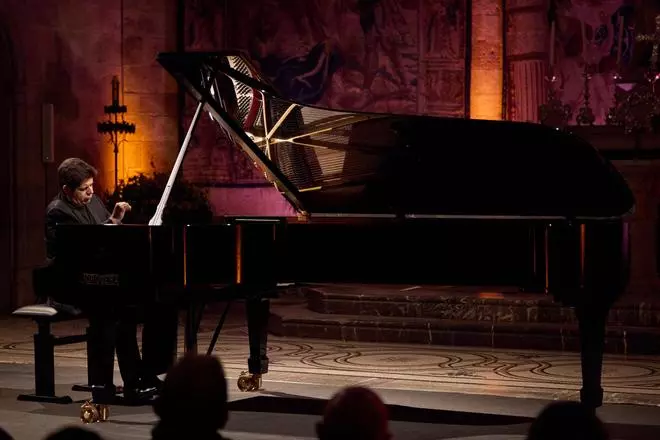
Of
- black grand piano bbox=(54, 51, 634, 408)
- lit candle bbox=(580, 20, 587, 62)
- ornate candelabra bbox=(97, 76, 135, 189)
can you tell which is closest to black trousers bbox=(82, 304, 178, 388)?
black grand piano bbox=(54, 51, 634, 408)

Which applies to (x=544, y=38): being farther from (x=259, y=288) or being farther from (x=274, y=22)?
(x=259, y=288)

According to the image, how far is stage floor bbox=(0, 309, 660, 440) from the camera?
5484 millimetres

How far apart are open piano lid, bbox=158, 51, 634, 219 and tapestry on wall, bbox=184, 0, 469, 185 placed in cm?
532

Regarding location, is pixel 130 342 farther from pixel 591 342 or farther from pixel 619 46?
pixel 619 46

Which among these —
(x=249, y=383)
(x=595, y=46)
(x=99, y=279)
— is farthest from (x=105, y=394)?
(x=595, y=46)

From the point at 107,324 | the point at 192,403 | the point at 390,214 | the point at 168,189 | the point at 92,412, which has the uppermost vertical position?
the point at 168,189

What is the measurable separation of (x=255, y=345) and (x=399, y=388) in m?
0.85

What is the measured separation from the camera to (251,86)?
241 inches

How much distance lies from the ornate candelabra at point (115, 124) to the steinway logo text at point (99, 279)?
651cm

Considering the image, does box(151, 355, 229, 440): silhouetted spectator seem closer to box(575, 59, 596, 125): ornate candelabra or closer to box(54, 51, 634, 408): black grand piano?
box(54, 51, 634, 408): black grand piano

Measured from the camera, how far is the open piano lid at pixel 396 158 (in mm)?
6012

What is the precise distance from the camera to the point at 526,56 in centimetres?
1156

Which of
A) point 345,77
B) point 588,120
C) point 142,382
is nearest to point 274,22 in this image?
point 345,77

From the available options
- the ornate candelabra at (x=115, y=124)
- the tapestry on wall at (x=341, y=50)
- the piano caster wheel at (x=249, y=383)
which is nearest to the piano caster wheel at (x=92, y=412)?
the piano caster wheel at (x=249, y=383)
